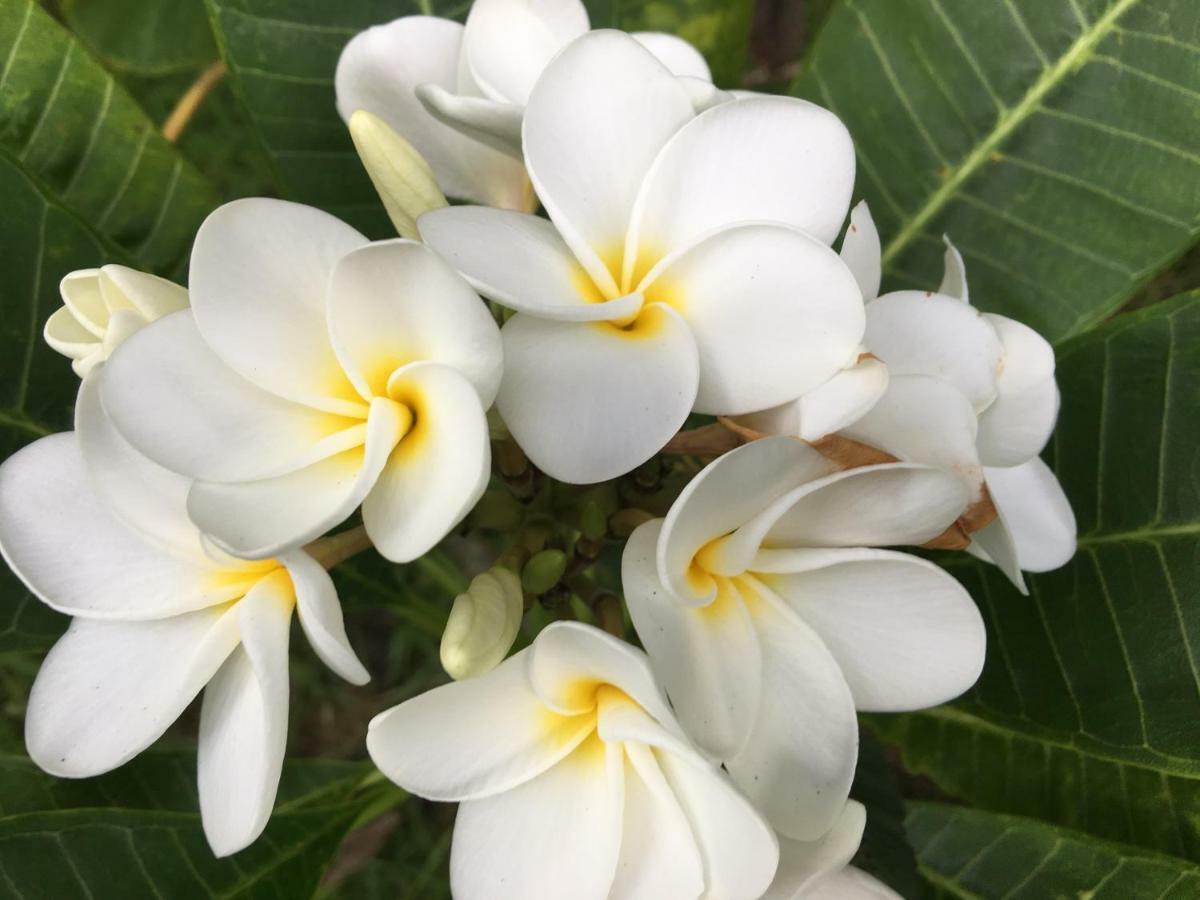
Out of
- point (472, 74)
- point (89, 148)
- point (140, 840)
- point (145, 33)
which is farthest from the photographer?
point (145, 33)

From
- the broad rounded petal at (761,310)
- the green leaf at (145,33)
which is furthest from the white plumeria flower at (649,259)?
the green leaf at (145,33)

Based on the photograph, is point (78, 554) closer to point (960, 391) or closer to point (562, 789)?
point (562, 789)

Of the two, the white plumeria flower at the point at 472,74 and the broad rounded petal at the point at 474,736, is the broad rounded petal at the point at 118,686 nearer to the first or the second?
the broad rounded petal at the point at 474,736

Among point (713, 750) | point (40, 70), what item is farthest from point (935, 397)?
point (40, 70)

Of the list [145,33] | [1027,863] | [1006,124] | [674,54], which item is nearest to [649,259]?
[674,54]

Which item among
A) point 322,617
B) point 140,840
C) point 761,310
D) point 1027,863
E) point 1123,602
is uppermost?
point 761,310

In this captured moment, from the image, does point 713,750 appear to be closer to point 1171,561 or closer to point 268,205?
point 268,205

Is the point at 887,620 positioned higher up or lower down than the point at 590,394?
lower down
